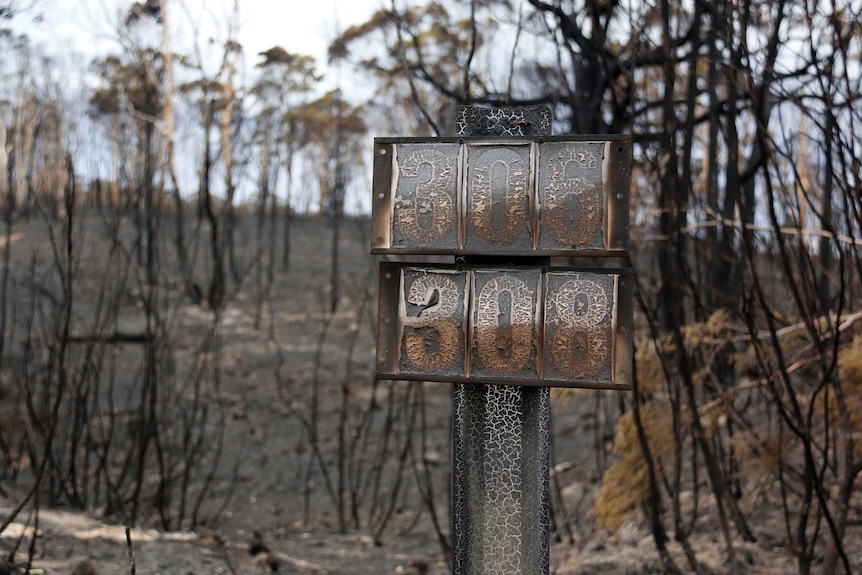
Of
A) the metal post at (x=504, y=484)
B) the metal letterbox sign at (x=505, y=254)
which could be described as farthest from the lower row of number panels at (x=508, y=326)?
the metal post at (x=504, y=484)

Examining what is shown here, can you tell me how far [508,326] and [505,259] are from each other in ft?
0.55

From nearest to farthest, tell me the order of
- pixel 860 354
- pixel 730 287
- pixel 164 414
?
pixel 860 354 < pixel 164 414 < pixel 730 287

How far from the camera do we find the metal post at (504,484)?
1.99m

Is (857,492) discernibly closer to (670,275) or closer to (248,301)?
(670,275)

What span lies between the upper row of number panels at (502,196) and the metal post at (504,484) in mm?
205

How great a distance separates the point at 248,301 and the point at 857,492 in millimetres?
12775

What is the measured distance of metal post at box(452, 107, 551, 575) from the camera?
1.99 metres

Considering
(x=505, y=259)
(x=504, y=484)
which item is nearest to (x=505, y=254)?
(x=505, y=259)

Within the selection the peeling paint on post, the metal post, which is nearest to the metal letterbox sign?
the peeling paint on post

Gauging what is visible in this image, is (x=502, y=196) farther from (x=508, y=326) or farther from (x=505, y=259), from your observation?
(x=508, y=326)

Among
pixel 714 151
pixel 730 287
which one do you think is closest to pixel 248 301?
pixel 730 287

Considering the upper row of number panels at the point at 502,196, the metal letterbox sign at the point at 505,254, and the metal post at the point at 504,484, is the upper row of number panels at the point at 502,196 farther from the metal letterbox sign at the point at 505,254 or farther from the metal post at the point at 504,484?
the metal post at the point at 504,484

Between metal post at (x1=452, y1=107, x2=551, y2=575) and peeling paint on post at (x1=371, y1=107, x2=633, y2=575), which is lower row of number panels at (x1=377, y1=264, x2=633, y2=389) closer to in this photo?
peeling paint on post at (x1=371, y1=107, x2=633, y2=575)

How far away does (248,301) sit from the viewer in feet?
51.3
